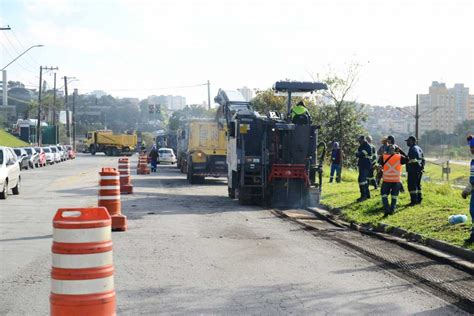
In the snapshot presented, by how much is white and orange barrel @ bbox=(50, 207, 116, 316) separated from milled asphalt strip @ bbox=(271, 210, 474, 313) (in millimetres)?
4197

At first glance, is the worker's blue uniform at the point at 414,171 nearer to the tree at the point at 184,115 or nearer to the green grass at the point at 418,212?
the green grass at the point at 418,212

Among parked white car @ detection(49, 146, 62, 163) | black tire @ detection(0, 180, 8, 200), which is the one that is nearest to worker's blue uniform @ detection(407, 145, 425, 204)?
black tire @ detection(0, 180, 8, 200)

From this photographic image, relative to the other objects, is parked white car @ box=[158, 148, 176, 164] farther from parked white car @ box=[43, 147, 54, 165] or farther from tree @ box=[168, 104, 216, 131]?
parked white car @ box=[43, 147, 54, 165]

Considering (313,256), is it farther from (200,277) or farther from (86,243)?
(86,243)

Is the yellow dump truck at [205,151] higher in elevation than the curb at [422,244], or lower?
higher

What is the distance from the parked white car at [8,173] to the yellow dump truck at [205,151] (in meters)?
8.96

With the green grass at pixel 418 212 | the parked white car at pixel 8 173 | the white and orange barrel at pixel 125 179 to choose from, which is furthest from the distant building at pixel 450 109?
the parked white car at pixel 8 173

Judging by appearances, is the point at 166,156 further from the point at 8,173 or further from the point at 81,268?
the point at 81,268

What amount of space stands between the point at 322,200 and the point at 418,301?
41.5 ft

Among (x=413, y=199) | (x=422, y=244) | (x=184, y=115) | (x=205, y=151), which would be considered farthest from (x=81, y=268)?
(x=184, y=115)

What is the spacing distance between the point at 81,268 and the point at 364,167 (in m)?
14.8

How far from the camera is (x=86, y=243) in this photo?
5656 millimetres

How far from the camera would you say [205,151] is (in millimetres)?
30891

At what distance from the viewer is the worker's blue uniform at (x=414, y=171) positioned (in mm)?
17156
